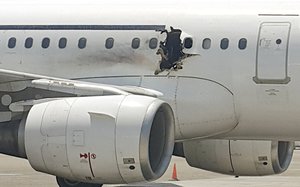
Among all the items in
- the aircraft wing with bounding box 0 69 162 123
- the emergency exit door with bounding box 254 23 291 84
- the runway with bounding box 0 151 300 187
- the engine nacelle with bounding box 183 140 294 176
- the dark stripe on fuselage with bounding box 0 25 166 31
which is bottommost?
the runway with bounding box 0 151 300 187

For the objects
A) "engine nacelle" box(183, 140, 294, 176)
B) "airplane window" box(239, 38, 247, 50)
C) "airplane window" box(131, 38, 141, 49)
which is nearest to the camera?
"airplane window" box(239, 38, 247, 50)

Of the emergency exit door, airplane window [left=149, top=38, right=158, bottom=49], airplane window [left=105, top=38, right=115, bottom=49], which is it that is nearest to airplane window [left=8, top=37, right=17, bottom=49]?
airplane window [left=105, top=38, right=115, bottom=49]

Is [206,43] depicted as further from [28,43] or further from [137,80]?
[28,43]

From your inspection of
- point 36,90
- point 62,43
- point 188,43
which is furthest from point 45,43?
point 188,43

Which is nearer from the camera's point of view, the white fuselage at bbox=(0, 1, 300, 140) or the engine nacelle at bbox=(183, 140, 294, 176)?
the white fuselage at bbox=(0, 1, 300, 140)

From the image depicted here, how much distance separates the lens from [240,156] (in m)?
18.3

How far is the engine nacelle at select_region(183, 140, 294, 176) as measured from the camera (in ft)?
59.8

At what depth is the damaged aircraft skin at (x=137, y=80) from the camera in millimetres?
14367

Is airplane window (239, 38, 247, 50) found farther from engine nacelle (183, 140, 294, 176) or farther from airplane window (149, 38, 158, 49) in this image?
engine nacelle (183, 140, 294, 176)

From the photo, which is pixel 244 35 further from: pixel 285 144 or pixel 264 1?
pixel 285 144

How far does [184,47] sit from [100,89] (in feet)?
5.79

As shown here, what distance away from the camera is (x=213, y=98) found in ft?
51.6

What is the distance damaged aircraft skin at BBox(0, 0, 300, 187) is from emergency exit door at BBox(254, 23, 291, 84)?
2 cm

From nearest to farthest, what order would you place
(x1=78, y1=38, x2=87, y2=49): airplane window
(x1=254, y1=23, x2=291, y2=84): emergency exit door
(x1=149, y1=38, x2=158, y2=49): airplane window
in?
(x1=254, y1=23, x2=291, y2=84): emergency exit door
(x1=149, y1=38, x2=158, y2=49): airplane window
(x1=78, y1=38, x2=87, y2=49): airplane window
